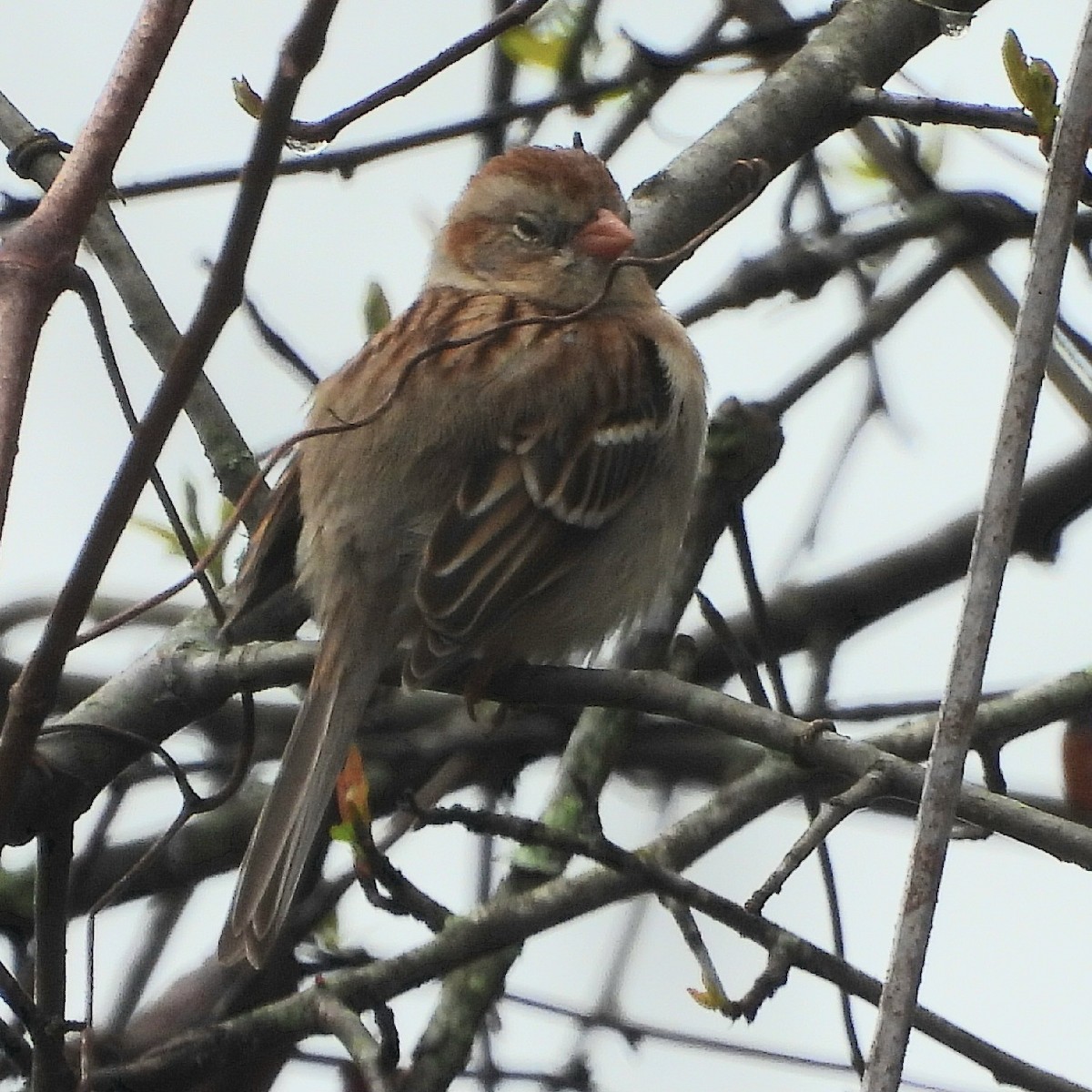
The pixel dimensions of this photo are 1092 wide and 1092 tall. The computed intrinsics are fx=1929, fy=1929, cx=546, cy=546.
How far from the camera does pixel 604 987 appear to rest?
12.3 ft

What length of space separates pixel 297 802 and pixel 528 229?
1.70 metres

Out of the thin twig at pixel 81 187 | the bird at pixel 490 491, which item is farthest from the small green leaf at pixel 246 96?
the thin twig at pixel 81 187

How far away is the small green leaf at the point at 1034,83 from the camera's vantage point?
2633 millimetres

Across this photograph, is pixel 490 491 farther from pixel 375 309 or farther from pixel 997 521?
pixel 997 521

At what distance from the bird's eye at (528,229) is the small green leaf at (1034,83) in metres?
1.82

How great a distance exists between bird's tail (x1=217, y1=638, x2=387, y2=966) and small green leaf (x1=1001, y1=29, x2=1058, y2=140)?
1386 millimetres

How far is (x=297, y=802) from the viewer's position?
127 inches

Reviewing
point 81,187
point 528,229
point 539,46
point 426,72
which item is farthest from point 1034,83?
point 528,229

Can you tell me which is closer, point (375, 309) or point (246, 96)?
point (246, 96)

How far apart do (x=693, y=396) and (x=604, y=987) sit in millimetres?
1232

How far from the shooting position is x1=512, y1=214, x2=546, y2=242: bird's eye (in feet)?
14.3

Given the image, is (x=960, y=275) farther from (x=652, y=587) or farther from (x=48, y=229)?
(x=48, y=229)

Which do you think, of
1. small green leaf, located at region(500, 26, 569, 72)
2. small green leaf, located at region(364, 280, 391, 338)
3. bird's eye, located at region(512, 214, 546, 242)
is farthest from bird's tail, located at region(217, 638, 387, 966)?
small green leaf, located at region(500, 26, 569, 72)

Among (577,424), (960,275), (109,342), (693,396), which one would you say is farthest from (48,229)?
(960,275)
